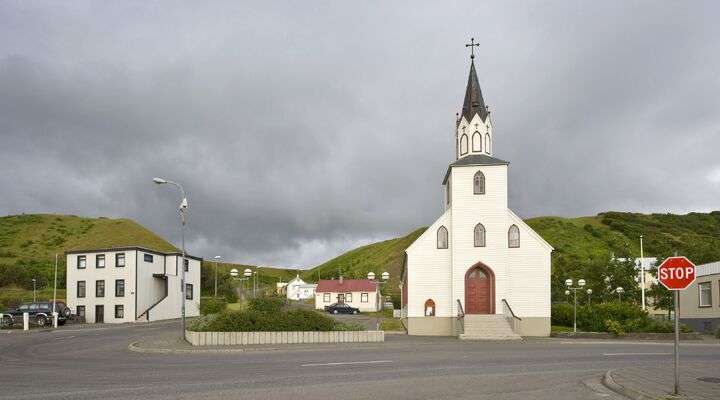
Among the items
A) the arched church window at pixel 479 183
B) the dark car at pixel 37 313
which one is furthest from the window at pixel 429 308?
the dark car at pixel 37 313

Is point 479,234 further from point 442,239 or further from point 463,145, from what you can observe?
point 463,145

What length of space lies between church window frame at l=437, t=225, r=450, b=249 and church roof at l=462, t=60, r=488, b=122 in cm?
760

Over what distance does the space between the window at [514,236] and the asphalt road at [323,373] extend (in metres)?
14.3

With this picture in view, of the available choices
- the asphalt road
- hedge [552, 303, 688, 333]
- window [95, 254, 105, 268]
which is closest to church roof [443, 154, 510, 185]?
hedge [552, 303, 688, 333]

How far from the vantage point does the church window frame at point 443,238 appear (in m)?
43.4

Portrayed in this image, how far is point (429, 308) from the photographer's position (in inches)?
1684

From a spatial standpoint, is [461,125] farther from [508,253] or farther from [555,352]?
[555,352]

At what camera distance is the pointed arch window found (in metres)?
44.6

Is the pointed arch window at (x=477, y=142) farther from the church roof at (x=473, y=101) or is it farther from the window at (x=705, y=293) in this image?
the window at (x=705, y=293)

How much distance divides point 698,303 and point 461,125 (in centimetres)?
2217

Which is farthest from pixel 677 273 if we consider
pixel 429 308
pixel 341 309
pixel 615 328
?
pixel 341 309

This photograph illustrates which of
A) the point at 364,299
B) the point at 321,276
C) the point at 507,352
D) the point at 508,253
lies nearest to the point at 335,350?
the point at 507,352

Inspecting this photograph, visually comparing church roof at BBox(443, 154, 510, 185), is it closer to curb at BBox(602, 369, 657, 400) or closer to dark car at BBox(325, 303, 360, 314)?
curb at BBox(602, 369, 657, 400)

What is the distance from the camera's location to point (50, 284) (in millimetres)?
96250
